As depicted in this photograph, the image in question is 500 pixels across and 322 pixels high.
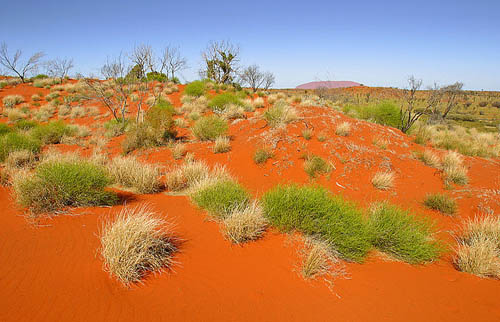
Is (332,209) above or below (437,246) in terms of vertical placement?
above

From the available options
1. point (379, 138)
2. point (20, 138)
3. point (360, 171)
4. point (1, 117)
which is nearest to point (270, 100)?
point (379, 138)

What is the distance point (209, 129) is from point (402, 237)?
26.4 feet

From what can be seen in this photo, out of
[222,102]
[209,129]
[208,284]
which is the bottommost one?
[208,284]

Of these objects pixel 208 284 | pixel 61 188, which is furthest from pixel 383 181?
pixel 61 188

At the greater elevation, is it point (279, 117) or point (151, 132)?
point (279, 117)

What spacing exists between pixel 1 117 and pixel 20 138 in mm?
13593

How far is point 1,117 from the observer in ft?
58.1

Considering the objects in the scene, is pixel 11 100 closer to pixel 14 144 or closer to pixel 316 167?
pixel 14 144

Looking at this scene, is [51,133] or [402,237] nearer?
[402,237]

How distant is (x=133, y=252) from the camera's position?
3020 mm

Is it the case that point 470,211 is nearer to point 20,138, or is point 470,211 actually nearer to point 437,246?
point 437,246

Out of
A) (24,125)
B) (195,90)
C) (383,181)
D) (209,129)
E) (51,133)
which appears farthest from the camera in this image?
(195,90)

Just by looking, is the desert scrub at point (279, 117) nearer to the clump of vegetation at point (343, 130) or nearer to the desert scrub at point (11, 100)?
the clump of vegetation at point (343, 130)

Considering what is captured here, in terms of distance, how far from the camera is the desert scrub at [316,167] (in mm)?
7777
